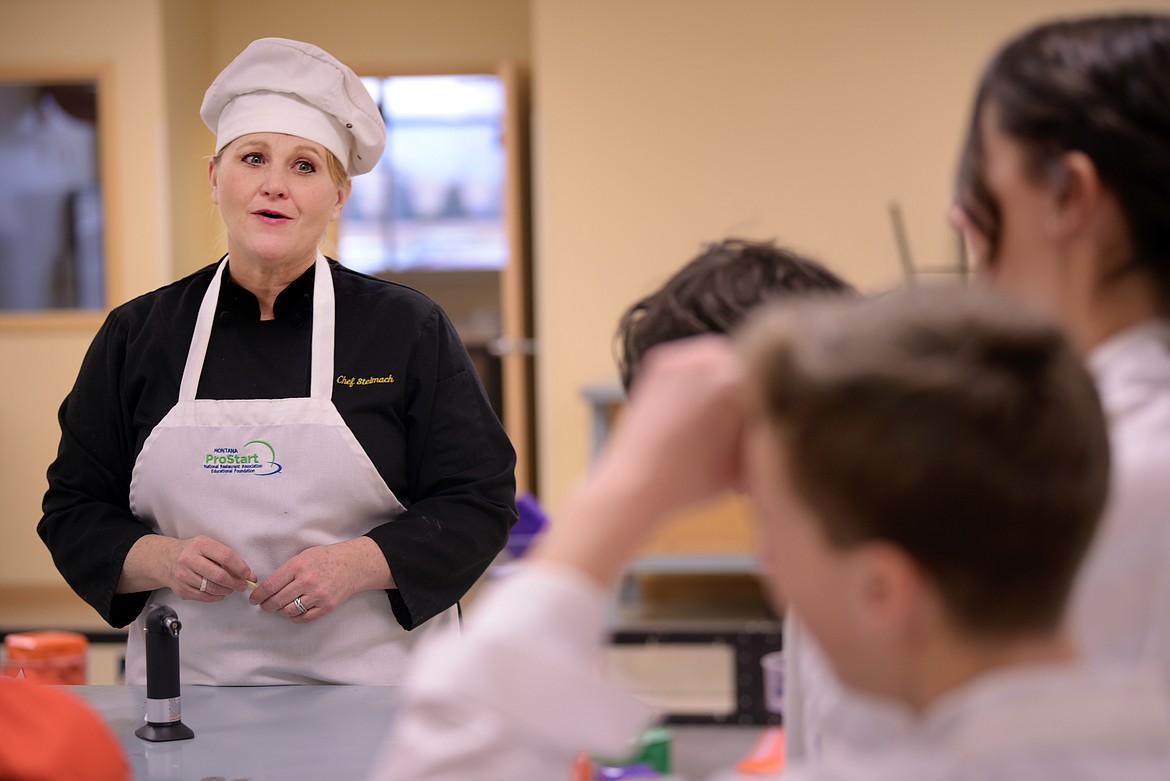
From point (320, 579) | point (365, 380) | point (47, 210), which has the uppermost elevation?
point (47, 210)

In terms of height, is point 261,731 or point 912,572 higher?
point 912,572

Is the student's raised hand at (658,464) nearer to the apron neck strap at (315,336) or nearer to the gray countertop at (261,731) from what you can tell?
the gray countertop at (261,731)

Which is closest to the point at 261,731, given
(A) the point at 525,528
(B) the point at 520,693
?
(B) the point at 520,693

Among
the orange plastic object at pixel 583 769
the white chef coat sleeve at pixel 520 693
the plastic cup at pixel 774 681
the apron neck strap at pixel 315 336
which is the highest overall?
the apron neck strap at pixel 315 336

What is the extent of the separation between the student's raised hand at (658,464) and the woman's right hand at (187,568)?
0.96 metres

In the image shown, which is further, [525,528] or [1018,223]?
[525,528]

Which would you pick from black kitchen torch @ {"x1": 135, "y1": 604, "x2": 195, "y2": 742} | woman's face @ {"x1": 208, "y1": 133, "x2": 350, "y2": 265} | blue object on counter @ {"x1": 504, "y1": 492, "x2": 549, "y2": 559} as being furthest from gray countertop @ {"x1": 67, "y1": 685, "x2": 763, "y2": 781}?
blue object on counter @ {"x1": 504, "y1": 492, "x2": 549, "y2": 559}

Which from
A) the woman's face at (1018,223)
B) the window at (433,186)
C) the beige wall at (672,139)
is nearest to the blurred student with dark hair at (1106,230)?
the woman's face at (1018,223)

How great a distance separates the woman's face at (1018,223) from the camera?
75cm

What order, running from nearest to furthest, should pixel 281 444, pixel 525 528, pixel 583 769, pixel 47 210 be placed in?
pixel 583 769 < pixel 281 444 < pixel 525 528 < pixel 47 210

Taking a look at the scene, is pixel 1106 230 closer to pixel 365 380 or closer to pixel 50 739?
pixel 50 739

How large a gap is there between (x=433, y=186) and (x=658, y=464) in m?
5.52

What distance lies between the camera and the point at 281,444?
5.37 feet

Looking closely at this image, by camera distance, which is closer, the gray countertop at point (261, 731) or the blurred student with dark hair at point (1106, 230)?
the blurred student with dark hair at point (1106, 230)
